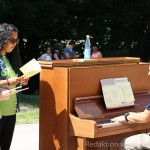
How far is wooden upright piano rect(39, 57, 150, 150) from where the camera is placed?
4.70m

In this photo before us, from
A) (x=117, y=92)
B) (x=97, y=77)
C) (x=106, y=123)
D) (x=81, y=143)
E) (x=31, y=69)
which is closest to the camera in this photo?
(x=31, y=69)

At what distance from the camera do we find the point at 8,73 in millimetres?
4520

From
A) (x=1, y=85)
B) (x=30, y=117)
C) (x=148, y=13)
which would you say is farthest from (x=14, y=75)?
(x=148, y=13)

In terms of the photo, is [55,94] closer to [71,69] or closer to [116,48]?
[71,69]

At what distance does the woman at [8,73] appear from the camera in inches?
175

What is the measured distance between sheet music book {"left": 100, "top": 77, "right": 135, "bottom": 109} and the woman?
107 centimetres

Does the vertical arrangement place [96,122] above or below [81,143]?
above

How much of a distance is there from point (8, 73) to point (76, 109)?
82 cm

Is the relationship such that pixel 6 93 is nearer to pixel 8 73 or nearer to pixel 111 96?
pixel 8 73

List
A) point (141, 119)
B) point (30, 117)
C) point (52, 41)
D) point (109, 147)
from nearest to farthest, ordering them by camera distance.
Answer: point (141, 119), point (109, 147), point (30, 117), point (52, 41)

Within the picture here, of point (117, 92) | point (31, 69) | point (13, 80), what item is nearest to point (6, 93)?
point (13, 80)

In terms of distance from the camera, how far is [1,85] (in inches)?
170

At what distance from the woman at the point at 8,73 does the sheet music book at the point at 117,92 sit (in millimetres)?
1065

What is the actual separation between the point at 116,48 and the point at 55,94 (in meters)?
16.4
